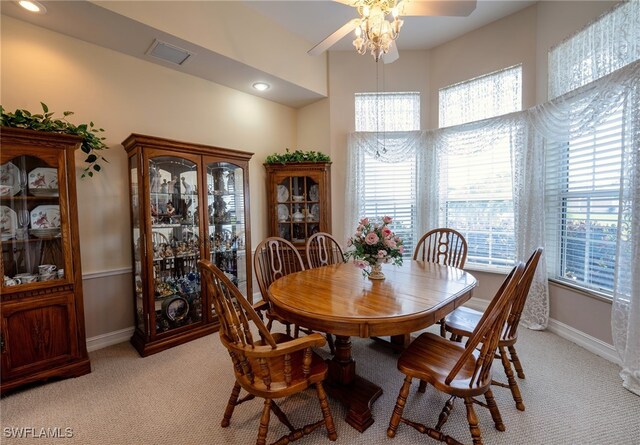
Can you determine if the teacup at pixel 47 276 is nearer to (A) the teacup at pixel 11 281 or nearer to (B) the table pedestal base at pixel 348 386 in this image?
(A) the teacup at pixel 11 281

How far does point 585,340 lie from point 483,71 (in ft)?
9.85

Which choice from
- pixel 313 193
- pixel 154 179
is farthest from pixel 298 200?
pixel 154 179

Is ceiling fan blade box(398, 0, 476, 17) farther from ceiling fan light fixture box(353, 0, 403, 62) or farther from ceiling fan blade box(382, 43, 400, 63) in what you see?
ceiling fan blade box(382, 43, 400, 63)

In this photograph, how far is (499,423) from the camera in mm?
1565

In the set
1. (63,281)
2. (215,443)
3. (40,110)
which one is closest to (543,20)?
(215,443)

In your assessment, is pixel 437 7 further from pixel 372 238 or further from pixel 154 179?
pixel 154 179

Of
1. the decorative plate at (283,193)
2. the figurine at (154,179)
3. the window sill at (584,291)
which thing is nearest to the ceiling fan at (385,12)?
the figurine at (154,179)

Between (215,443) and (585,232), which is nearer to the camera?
(215,443)

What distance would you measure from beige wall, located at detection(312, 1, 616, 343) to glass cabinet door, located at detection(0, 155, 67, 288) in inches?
112

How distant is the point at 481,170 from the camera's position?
11.1 feet

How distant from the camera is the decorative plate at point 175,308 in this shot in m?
2.67

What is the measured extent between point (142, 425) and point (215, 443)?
508 mm

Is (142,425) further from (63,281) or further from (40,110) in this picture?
(40,110)

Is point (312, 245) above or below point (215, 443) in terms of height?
above
